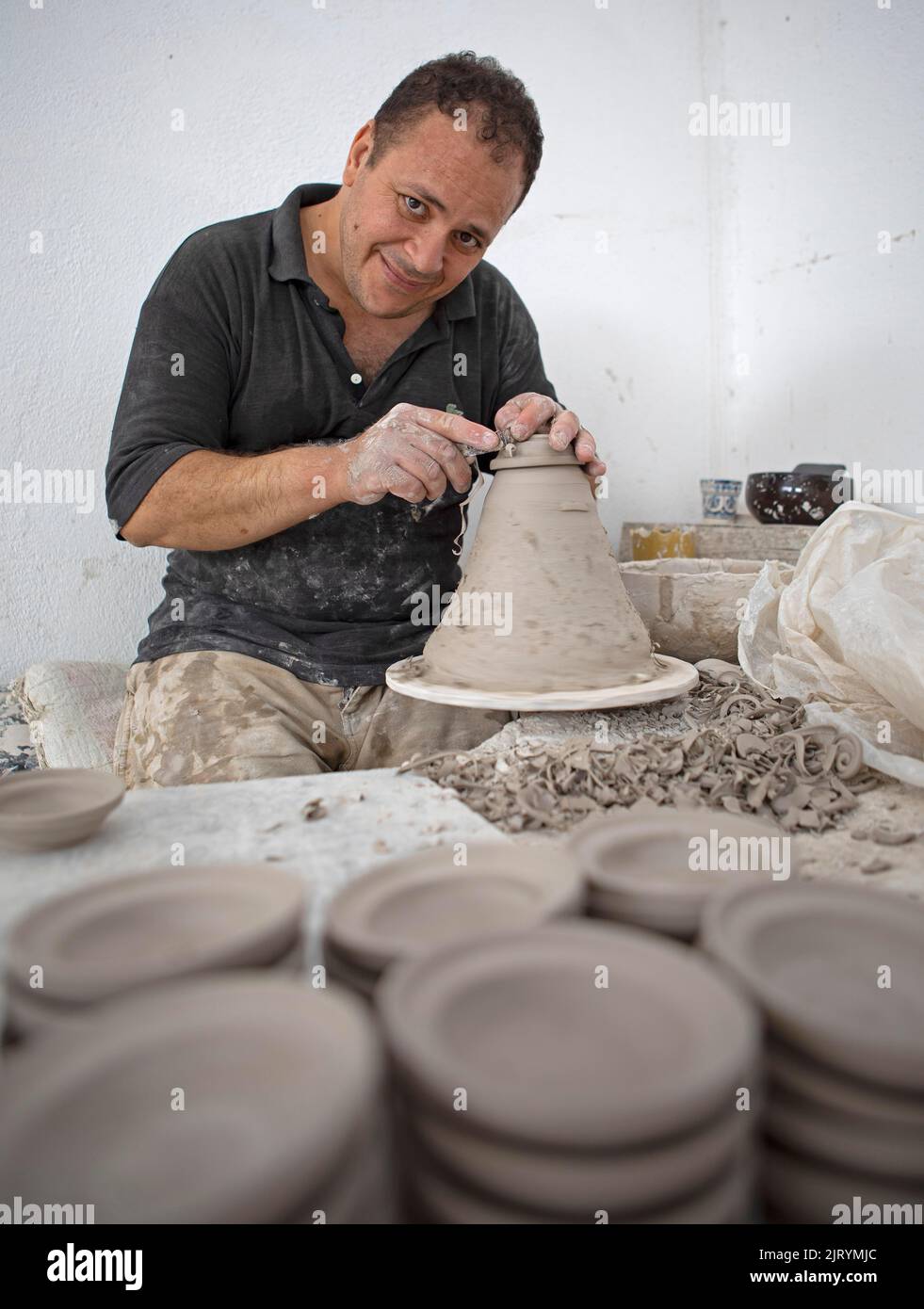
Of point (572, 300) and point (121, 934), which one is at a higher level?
point (572, 300)

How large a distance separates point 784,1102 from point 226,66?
365 cm

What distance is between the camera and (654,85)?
12.2 ft

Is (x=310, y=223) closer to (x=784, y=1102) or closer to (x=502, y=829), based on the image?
(x=502, y=829)

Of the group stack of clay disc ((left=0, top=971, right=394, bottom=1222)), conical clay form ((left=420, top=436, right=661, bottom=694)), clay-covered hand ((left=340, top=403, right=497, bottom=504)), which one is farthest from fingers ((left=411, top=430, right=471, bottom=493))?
stack of clay disc ((left=0, top=971, right=394, bottom=1222))

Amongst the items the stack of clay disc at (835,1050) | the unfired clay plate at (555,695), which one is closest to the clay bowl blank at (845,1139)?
the stack of clay disc at (835,1050)

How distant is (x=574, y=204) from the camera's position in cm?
367

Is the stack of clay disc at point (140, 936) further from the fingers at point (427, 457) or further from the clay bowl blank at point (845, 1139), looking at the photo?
the fingers at point (427, 457)

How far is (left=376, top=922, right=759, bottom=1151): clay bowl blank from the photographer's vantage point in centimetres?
50

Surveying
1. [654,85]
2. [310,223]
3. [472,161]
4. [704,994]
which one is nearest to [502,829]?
[704,994]

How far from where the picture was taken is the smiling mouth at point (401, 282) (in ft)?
6.54

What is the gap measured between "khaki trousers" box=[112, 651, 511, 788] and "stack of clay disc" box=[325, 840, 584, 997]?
3.30 ft

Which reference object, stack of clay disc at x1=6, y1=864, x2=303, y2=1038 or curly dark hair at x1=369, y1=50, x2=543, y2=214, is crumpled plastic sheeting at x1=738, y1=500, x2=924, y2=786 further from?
curly dark hair at x1=369, y1=50, x2=543, y2=214

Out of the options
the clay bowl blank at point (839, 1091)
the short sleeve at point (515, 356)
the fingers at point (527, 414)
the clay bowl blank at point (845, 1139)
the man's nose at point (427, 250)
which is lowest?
the clay bowl blank at point (845, 1139)

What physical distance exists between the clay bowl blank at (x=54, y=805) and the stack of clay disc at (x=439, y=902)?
47 centimetres
